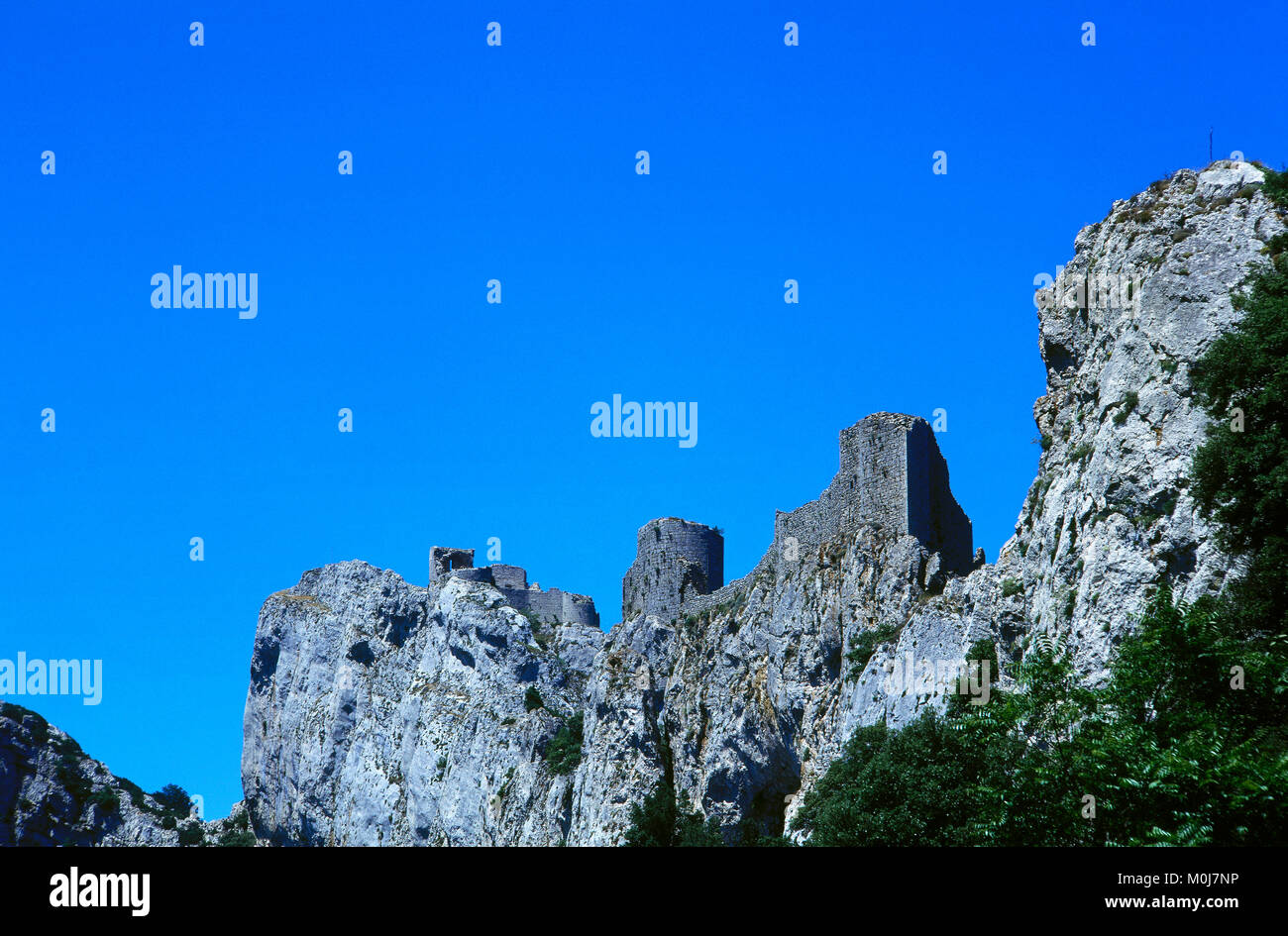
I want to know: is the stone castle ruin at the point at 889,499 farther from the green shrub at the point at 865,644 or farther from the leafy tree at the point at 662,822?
the leafy tree at the point at 662,822

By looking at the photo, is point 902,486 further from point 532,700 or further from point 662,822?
point 532,700

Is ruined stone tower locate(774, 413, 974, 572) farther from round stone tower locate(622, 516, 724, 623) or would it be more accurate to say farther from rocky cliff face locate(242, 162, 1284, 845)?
round stone tower locate(622, 516, 724, 623)

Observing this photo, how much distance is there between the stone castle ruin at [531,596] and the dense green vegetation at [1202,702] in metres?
68.6

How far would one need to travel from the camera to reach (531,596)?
115m

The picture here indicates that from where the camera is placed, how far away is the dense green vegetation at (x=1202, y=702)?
96.1 feet

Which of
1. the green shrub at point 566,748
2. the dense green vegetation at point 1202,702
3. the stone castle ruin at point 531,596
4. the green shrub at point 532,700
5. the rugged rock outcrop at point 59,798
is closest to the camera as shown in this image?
the dense green vegetation at point 1202,702

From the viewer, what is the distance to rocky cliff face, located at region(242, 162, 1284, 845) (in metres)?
43.5

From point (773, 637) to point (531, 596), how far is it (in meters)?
46.8

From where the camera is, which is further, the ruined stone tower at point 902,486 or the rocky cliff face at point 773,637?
the ruined stone tower at point 902,486

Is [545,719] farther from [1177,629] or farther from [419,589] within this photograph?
[1177,629]

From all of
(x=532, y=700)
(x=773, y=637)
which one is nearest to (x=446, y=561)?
(x=532, y=700)

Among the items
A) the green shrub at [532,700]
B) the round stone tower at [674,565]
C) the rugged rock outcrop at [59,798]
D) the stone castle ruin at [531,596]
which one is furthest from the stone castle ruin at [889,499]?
the rugged rock outcrop at [59,798]

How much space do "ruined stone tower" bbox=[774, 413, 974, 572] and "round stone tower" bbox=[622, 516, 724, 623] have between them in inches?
732
